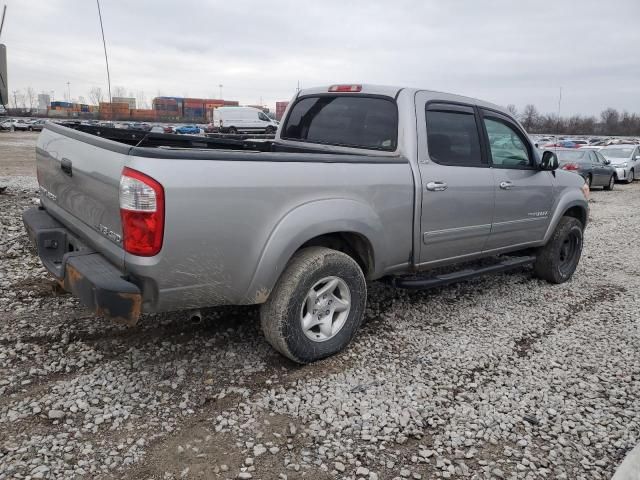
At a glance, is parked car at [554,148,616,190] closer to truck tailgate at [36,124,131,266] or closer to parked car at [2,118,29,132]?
truck tailgate at [36,124,131,266]

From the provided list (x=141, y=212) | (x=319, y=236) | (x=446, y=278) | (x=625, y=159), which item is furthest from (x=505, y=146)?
(x=625, y=159)

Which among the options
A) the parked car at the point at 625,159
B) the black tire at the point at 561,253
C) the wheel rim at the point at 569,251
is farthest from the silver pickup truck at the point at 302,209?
the parked car at the point at 625,159

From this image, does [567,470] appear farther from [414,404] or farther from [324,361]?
[324,361]

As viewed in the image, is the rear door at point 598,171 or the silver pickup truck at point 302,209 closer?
the silver pickup truck at point 302,209

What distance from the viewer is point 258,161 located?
2.99 meters

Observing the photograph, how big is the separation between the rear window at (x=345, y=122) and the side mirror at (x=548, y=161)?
1900 mm

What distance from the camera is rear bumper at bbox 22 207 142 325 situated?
2.70 metres

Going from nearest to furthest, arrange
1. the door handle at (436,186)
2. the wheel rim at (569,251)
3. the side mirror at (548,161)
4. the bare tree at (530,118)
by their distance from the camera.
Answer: the door handle at (436,186) < the side mirror at (548,161) < the wheel rim at (569,251) < the bare tree at (530,118)

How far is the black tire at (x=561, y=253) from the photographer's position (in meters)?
5.66

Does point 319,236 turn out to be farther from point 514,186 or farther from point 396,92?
point 514,186

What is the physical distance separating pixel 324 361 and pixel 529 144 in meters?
3.20

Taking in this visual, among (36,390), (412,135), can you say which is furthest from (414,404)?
(36,390)

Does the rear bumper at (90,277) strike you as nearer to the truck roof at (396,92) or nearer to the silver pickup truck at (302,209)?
the silver pickup truck at (302,209)

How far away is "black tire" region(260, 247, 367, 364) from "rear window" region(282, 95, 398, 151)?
115 cm
